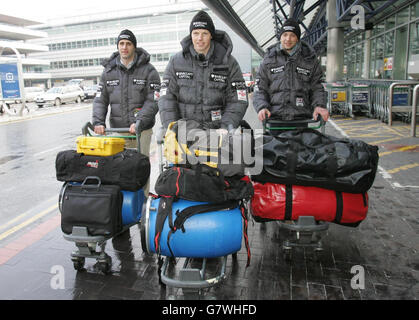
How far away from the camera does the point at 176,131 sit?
3.08m

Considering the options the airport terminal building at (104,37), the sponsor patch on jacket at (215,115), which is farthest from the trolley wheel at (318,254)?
the airport terminal building at (104,37)

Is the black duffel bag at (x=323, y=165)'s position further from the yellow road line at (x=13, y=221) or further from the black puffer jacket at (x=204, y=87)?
the yellow road line at (x=13, y=221)

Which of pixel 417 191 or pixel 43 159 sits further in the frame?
pixel 43 159

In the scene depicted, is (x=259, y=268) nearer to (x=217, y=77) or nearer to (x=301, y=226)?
(x=301, y=226)

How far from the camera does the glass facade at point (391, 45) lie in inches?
516

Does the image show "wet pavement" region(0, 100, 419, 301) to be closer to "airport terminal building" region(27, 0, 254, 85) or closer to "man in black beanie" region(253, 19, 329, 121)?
"man in black beanie" region(253, 19, 329, 121)

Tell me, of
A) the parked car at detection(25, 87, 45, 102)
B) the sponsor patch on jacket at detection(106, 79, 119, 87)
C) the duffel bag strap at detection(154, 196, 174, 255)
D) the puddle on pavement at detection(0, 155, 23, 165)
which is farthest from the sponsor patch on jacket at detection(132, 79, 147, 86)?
the parked car at detection(25, 87, 45, 102)

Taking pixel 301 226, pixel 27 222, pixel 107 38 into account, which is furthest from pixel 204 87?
pixel 107 38

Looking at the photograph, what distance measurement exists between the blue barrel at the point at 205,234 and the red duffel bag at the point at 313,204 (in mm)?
539

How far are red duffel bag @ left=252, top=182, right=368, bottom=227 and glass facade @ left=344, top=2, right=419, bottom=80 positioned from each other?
11911mm

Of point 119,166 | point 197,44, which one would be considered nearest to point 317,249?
→ point 119,166
